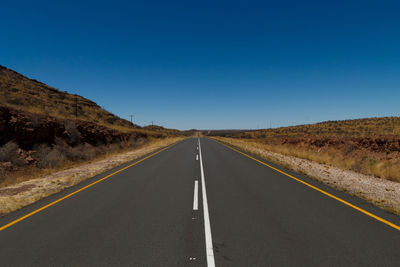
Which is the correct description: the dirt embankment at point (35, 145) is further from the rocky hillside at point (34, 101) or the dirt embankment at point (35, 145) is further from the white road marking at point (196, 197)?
the white road marking at point (196, 197)

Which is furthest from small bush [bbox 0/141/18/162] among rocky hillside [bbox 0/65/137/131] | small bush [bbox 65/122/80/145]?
small bush [bbox 65/122/80/145]

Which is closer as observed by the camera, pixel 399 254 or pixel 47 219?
pixel 399 254

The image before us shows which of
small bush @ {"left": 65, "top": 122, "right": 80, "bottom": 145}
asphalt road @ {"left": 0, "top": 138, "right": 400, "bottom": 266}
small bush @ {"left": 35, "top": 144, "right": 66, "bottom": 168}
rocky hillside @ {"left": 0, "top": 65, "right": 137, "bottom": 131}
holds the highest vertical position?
rocky hillside @ {"left": 0, "top": 65, "right": 137, "bottom": 131}

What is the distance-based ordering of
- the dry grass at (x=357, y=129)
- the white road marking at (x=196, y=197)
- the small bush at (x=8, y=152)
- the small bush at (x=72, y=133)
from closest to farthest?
the white road marking at (x=196, y=197)
the small bush at (x=8, y=152)
the small bush at (x=72, y=133)
the dry grass at (x=357, y=129)

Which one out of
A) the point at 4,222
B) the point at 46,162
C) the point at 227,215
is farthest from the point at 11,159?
the point at 227,215

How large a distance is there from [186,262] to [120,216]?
2.45 meters

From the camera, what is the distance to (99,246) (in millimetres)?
3576

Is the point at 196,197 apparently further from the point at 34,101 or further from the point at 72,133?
the point at 34,101

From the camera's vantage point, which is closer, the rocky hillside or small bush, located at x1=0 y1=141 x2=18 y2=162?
small bush, located at x1=0 y1=141 x2=18 y2=162

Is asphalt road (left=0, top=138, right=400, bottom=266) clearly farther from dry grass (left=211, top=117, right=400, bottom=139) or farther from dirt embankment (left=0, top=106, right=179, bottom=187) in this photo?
dry grass (left=211, top=117, right=400, bottom=139)

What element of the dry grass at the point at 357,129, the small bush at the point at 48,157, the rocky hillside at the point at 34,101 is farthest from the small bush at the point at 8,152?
the dry grass at the point at 357,129

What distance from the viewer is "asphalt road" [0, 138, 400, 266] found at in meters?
3.21

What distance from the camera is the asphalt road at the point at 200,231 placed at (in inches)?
126

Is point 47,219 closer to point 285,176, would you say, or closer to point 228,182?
point 228,182
